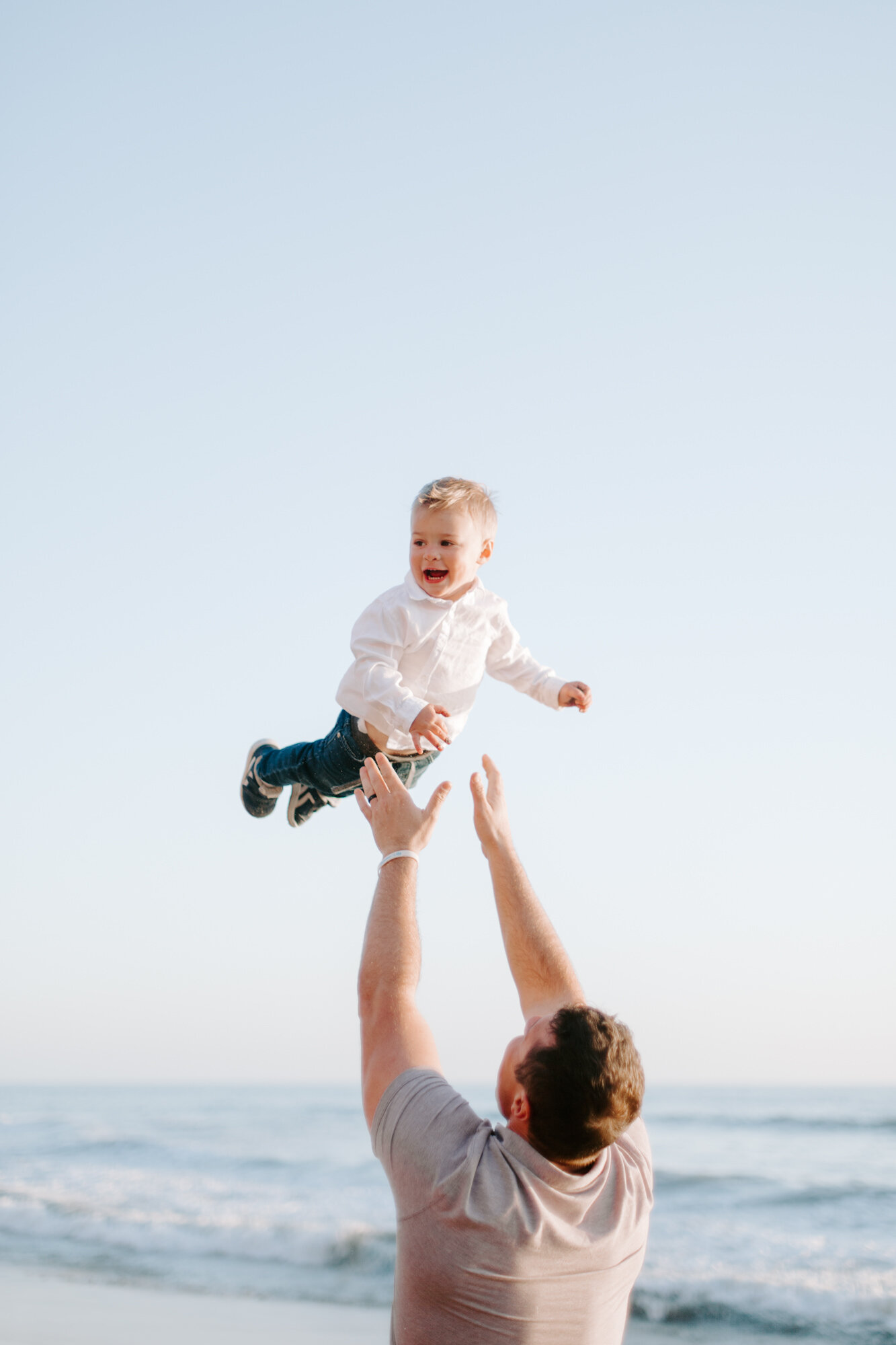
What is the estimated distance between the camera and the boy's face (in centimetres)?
354

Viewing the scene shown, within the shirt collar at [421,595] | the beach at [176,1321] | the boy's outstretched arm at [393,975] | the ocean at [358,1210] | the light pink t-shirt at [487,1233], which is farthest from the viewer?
the ocean at [358,1210]

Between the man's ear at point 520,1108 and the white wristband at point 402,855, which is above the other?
the white wristband at point 402,855

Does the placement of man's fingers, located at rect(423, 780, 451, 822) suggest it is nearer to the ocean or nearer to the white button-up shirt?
the white button-up shirt

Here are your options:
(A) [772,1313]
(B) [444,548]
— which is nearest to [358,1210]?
(A) [772,1313]

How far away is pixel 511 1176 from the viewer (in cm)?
238

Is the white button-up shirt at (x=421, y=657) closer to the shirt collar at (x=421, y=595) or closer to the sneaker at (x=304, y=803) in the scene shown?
the shirt collar at (x=421, y=595)

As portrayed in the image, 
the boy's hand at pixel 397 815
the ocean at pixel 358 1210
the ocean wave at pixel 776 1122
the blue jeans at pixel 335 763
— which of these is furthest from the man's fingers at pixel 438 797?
the ocean wave at pixel 776 1122

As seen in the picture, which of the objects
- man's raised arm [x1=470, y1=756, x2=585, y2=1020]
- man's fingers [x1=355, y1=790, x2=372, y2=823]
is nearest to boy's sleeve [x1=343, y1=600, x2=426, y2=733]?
man's fingers [x1=355, y1=790, x2=372, y2=823]

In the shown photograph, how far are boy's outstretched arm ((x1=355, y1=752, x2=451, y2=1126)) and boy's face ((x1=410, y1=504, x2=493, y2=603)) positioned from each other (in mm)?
1048

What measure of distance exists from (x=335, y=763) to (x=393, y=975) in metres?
1.65

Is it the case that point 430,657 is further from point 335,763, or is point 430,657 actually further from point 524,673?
point 335,763

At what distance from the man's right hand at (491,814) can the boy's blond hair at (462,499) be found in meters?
0.82

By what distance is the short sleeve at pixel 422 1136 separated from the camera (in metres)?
2.36

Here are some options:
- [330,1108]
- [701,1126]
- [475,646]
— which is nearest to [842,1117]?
[701,1126]
